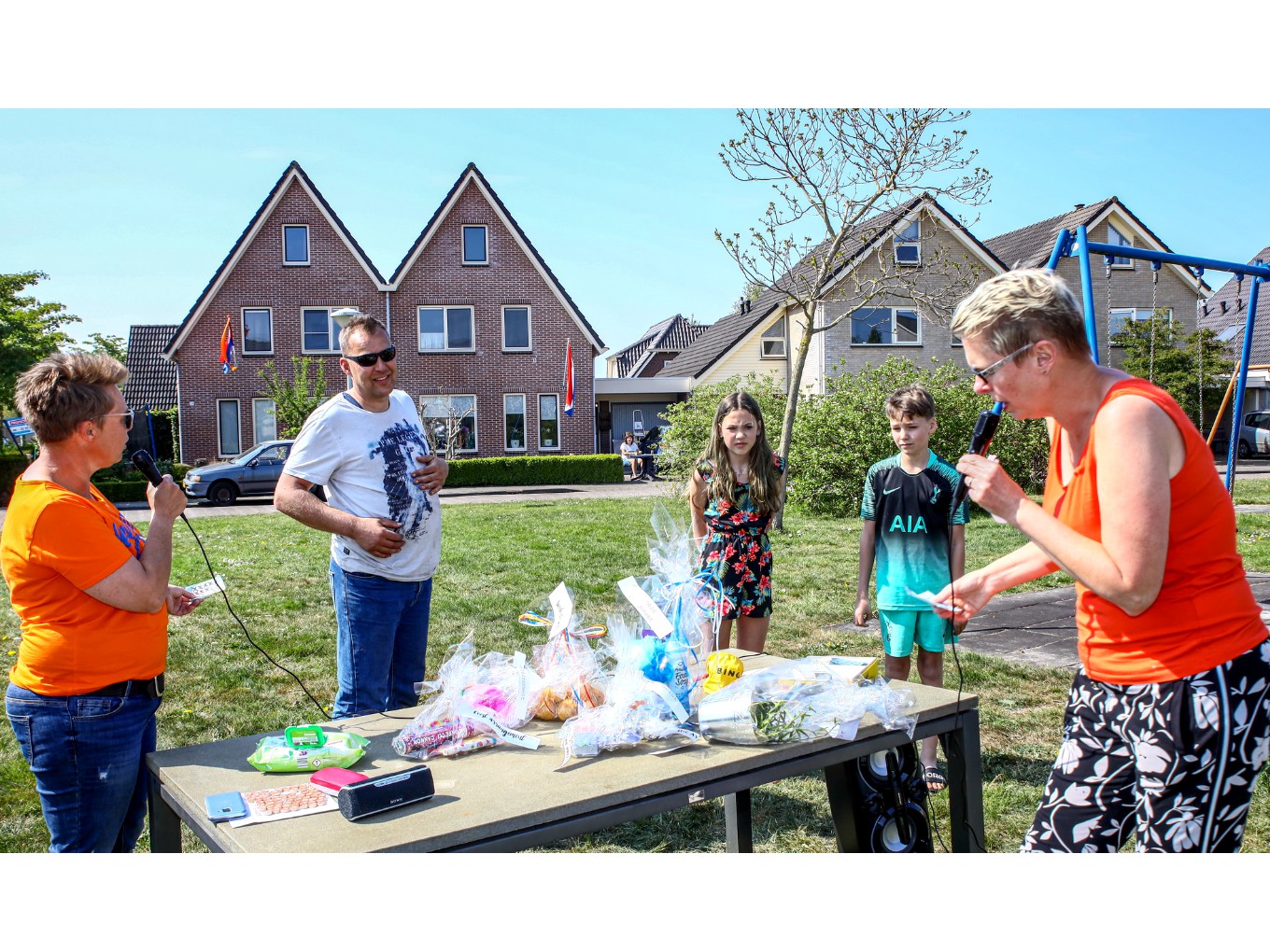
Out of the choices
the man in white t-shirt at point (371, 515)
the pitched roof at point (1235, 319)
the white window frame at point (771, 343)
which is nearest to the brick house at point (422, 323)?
the white window frame at point (771, 343)

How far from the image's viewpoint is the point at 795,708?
279 centimetres

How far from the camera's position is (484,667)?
3.03 meters

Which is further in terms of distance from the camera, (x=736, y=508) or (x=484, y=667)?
(x=736, y=508)

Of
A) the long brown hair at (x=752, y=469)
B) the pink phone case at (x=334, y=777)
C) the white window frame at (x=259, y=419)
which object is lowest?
the pink phone case at (x=334, y=777)

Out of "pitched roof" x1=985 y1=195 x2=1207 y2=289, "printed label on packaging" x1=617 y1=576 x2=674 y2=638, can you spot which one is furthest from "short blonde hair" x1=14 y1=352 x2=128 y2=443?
"pitched roof" x1=985 y1=195 x2=1207 y2=289

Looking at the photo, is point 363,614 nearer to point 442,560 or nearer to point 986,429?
point 986,429

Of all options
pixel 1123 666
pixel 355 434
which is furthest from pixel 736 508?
pixel 1123 666

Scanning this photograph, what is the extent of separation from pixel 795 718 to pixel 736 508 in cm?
235

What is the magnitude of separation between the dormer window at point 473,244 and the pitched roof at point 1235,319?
2280 centimetres

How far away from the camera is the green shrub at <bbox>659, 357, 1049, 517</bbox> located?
16922 millimetres

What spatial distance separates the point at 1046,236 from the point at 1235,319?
9.93 meters

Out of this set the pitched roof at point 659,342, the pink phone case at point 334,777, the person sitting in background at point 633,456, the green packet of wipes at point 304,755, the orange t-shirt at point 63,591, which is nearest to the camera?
the pink phone case at point 334,777

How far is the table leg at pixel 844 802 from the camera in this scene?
3389mm

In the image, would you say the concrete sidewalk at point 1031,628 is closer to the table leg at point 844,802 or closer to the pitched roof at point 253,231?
the table leg at point 844,802
